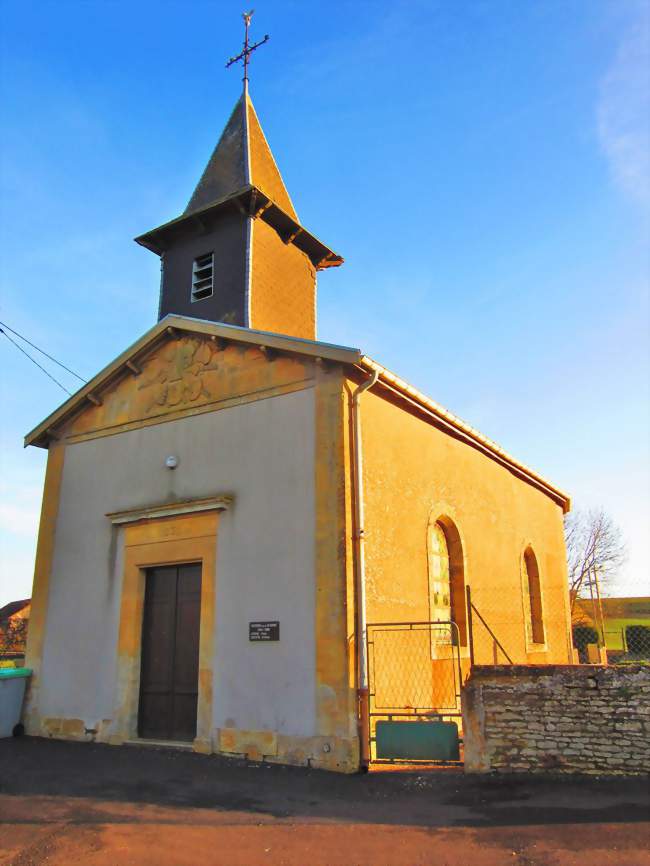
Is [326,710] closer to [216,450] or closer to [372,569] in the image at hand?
[372,569]

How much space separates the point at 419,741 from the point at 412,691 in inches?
70.9

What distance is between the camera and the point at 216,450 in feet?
34.8

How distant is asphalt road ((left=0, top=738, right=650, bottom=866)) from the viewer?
212 inches

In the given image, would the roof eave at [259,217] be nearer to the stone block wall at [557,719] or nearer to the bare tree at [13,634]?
the stone block wall at [557,719]

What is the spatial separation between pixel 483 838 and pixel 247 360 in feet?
23.4

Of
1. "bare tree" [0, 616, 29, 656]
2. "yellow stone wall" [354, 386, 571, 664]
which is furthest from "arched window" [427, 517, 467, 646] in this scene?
"bare tree" [0, 616, 29, 656]

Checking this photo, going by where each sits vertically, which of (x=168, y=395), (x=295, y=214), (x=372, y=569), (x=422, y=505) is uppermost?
(x=295, y=214)

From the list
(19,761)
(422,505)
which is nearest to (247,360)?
(422,505)

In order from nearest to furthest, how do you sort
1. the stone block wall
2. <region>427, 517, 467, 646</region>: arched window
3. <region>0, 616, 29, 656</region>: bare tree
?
the stone block wall → <region>427, 517, 467, 646</region>: arched window → <region>0, 616, 29, 656</region>: bare tree

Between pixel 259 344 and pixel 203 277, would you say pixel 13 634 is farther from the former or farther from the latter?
pixel 259 344

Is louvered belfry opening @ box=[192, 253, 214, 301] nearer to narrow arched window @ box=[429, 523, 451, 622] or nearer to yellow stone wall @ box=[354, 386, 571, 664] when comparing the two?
yellow stone wall @ box=[354, 386, 571, 664]

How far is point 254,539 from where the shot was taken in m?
9.71

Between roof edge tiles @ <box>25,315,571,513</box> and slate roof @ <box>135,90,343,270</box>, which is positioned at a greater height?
slate roof @ <box>135,90,343,270</box>

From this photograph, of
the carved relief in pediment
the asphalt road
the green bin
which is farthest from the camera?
the carved relief in pediment
